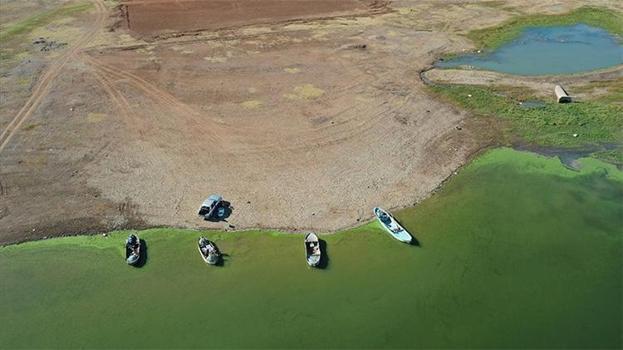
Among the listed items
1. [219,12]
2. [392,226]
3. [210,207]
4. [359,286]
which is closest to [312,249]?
[359,286]

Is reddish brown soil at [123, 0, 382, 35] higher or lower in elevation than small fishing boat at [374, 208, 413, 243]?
higher

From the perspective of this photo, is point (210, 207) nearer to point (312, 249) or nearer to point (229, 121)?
point (312, 249)

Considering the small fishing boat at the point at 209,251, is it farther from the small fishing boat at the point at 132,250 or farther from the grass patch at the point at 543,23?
the grass patch at the point at 543,23

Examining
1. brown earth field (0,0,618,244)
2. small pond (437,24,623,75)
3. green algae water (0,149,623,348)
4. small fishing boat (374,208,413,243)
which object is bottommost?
green algae water (0,149,623,348)

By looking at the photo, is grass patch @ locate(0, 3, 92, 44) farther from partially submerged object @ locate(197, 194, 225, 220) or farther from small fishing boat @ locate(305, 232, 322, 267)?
small fishing boat @ locate(305, 232, 322, 267)

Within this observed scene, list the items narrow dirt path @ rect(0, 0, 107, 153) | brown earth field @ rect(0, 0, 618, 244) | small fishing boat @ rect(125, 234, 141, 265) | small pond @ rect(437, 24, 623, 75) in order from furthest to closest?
small pond @ rect(437, 24, 623, 75)
narrow dirt path @ rect(0, 0, 107, 153)
brown earth field @ rect(0, 0, 618, 244)
small fishing boat @ rect(125, 234, 141, 265)

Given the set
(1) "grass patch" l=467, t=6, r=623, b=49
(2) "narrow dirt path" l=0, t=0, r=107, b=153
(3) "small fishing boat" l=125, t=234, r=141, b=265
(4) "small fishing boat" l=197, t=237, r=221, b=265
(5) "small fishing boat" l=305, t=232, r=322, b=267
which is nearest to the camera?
(5) "small fishing boat" l=305, t=232, r=322, b=267

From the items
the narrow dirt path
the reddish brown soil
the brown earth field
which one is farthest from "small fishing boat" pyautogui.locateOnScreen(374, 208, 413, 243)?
the reddish brown soil
